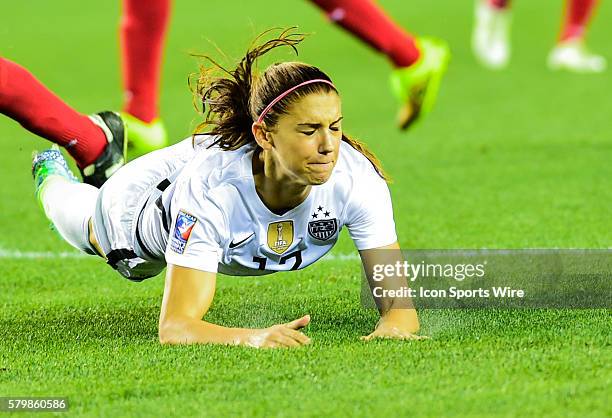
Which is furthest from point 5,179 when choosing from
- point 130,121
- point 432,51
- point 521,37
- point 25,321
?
point 521,37

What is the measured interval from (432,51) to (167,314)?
3521 mm

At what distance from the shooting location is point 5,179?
28.9ft

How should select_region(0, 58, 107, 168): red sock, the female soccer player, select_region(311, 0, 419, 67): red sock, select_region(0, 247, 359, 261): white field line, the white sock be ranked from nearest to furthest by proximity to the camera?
the female soccer player, the white sock, select_region(0, 58, 107, 168): red sock, select_region(0, 247, 359, 261): white field line, select_region(311, 0, 419, 67): red sock

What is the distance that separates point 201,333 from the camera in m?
4.19

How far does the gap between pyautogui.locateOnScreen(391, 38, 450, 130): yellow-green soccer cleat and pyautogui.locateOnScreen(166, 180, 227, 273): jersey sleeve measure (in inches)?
123

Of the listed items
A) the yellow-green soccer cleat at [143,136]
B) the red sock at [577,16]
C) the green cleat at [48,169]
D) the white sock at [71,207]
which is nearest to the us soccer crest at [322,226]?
the white sock at [71,207]

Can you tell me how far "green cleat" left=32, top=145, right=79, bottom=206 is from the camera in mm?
5664

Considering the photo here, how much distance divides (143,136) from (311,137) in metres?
2.70

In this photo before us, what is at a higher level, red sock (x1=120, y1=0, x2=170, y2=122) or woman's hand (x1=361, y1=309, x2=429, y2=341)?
red sock (x1=120, y1=0, x2=170, y2=122)

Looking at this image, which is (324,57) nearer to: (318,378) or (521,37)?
(521,37)

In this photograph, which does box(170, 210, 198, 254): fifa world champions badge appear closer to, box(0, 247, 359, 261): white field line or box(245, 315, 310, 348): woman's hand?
box(245, 315, 310, 348): woman's hand

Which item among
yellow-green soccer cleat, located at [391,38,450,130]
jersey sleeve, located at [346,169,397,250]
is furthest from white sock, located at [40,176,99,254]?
yellow-green soccer cleat, located at [391,38,450,130]

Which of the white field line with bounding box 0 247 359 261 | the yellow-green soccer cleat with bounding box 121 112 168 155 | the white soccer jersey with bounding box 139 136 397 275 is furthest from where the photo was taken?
the yellow-green soccer cleat with bounding box 121 112 168 155

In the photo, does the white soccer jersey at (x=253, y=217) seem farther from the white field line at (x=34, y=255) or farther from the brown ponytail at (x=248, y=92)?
the white field line at (x=34, y=255)
